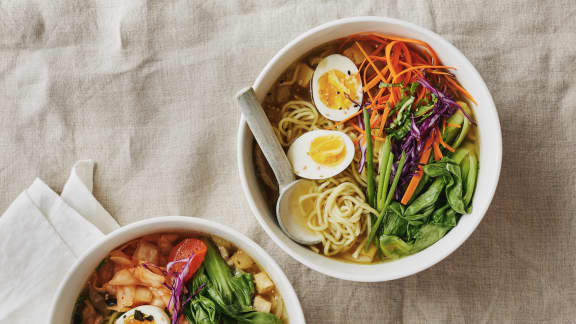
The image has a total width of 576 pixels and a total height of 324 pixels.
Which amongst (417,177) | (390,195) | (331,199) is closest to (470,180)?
(417,177)

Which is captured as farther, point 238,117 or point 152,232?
point 238,117

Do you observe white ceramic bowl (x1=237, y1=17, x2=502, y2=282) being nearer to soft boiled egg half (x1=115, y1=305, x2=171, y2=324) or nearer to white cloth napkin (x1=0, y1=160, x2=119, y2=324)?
soft boiled egg half (x1=115, y1=305, x2=171, y2=324)

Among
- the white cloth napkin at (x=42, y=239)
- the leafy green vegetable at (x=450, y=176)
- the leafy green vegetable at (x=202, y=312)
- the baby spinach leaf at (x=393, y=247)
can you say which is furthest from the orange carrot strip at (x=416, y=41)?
the white cloth napkin at (x=42, y=239)

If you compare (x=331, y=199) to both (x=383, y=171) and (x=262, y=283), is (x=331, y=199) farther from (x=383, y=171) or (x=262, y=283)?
(x=262, y=283)

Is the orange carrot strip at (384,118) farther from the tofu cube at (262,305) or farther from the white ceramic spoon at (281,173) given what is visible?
the tofu cube at (262,305)

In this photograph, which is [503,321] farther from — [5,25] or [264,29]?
[5,25]

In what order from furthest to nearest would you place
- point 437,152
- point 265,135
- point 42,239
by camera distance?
1. point 42,239
2. point 437,152
3. point 265,135

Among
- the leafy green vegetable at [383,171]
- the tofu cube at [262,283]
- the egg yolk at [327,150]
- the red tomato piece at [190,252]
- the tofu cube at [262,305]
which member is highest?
the egg yolk at [327,150]
